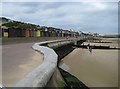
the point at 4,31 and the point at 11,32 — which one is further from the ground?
the point at 4,31

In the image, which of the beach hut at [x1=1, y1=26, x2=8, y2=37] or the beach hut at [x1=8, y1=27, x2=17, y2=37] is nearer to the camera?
the beach hut at [x1=1, y1=26, x2=8, y2=37]

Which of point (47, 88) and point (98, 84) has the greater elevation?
point (47, 88)

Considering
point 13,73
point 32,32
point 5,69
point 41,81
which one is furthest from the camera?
point 32,32

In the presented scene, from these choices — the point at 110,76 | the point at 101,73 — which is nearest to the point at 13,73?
the point at 110,76

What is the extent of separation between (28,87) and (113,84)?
13610 millimetres

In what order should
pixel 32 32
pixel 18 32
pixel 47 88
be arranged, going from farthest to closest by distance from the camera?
pixel 32 32
pixel 18 32
pixel 47 88

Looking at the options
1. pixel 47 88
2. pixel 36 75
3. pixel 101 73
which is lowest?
pixel 101 73

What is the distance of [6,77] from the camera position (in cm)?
751

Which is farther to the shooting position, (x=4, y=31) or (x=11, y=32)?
(x=11, y=32)

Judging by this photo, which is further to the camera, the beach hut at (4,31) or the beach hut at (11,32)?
the beach hut at (11,32)

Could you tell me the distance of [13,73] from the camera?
27.1 ft

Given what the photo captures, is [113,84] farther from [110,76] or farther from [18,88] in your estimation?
[18,88]

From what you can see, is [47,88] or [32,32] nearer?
[47,88]

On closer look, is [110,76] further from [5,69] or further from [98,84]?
[5,69]
